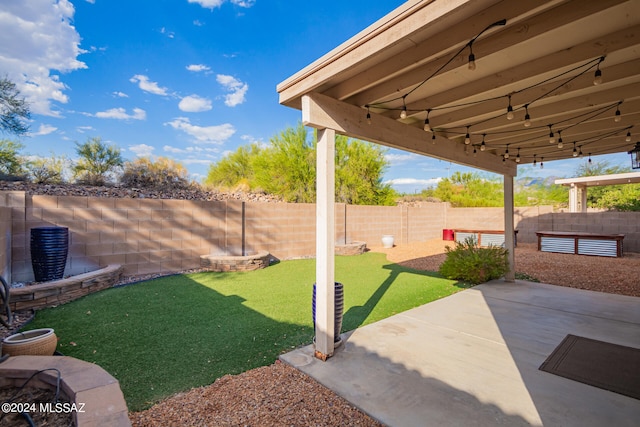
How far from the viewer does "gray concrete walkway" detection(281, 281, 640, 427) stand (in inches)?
73.8

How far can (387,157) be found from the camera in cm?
1416

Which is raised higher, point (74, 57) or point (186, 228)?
point (74, 57)

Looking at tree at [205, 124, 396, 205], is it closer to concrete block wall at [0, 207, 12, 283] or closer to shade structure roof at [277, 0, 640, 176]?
shade structure roof at [277, 0, 640, 176]

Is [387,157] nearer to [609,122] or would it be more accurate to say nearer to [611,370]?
[609,122]

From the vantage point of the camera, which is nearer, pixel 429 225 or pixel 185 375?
pixel 185 375

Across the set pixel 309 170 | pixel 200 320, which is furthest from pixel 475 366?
pixel 309 170

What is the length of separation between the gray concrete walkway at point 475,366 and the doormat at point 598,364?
0.30ft

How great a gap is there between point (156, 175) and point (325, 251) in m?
9.12

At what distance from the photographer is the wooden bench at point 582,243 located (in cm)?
812

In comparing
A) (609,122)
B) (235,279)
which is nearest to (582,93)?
(609,122)

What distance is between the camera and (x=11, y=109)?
330 inches

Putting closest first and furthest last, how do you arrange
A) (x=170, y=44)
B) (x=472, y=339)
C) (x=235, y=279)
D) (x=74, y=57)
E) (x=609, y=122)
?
(x=472, y=339), (x=609, y=122), (x=235, y=279), (x=74, y=57), (x=170, y=44)

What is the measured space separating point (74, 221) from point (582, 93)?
7.28 meters

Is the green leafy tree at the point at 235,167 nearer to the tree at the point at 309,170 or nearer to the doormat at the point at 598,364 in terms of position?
the tree at the point at 309,170
